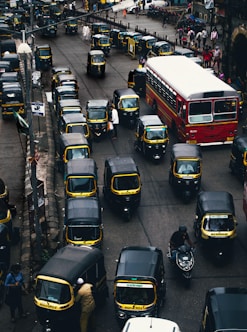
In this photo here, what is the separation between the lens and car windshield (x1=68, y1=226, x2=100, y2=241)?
75.4 feet

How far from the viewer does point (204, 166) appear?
33.2m

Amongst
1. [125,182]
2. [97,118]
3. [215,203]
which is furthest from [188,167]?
[97,118]

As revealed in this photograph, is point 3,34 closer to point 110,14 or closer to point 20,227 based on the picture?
point 110,14

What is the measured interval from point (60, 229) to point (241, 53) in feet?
85.1

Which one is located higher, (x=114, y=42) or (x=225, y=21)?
(x=225, y=21)

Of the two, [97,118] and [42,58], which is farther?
[42,58]

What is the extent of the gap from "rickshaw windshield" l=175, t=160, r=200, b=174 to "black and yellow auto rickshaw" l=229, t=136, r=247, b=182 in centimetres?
291

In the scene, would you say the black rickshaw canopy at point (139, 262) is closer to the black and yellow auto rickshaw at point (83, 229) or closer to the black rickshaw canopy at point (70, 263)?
the black rickshaw canopy at point (70, 263)

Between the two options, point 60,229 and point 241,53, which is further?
point 241,53

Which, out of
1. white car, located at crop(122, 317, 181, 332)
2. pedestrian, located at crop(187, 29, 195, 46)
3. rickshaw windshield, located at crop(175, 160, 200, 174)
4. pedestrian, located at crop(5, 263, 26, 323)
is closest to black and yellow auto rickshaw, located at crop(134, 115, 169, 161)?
rickshaw windshield, located at crop(175, 160, 200, 174)

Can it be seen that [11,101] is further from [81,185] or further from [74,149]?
[81,185]

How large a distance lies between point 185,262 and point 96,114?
684 inches

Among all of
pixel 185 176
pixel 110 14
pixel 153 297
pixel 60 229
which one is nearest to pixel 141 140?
pixel 185 176

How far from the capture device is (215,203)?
939 inches
